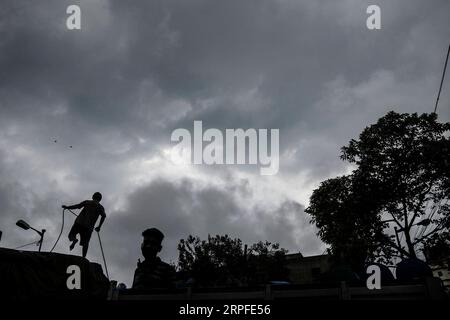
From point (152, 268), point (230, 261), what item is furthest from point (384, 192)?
point (230, 261)

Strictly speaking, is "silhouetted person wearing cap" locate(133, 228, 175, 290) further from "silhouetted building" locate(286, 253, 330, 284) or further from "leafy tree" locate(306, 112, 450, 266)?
"silhouetted building" locate(286, 253, 330, 284)

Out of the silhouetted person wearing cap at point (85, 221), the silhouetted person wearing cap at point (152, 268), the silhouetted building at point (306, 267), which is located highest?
the silhouetted person wearing cap at point (85, 221)

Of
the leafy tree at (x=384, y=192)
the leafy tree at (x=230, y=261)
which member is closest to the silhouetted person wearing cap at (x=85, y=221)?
the leafy tree at (x=384, y=192)

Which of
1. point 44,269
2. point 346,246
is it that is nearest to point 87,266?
point 44,269

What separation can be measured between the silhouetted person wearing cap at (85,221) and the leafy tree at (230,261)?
35.5 m

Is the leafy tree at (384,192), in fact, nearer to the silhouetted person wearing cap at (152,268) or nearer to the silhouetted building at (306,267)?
the silhouetted person wearing cap at (152,268)

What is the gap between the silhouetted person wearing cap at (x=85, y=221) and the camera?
8.66 meters

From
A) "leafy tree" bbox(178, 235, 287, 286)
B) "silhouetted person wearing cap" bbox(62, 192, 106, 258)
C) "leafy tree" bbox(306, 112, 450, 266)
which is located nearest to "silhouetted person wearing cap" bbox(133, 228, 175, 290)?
"silhouetted person wearing cap" bbox(62, 192, 106, 258)

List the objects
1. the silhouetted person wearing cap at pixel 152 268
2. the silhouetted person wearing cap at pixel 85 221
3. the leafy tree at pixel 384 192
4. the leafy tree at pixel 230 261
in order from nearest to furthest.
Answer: the silhouetted person wearing cap at pixel 152 268
the silhouetted person wearing cap at pixel 85 221
the leafy tree at pixel 384 192
the leafy tree at pixel 230 261

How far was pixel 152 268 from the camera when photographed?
24.4 feet

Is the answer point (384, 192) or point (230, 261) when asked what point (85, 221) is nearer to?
point (384, 192)

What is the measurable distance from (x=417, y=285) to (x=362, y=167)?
1636cm

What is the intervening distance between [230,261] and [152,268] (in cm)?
4106

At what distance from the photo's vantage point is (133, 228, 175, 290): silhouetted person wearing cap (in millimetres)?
7207
